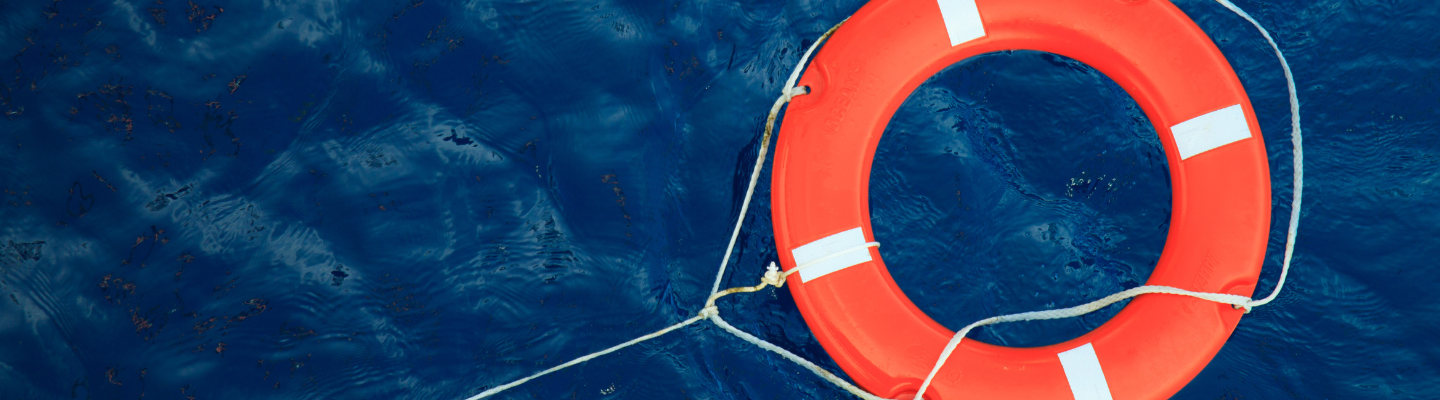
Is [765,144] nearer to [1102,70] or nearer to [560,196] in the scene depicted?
[560,196]

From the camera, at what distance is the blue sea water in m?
1.85

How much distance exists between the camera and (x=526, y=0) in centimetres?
198

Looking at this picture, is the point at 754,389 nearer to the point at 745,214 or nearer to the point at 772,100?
the point at 745,214

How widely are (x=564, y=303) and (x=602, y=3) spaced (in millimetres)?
807

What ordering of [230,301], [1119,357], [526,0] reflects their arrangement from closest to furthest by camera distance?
[1119,357] → [230,301] → [526,0]

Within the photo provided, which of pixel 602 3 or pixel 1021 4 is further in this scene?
pixel 602 3

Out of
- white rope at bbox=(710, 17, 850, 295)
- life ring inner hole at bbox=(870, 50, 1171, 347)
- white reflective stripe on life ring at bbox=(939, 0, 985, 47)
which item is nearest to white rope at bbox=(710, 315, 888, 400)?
white rope at bbox=(710, 17, 850, 295)

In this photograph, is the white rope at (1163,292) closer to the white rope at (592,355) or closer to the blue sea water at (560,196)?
the blue sea water at (560,196)

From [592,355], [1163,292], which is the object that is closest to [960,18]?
[1163,292]

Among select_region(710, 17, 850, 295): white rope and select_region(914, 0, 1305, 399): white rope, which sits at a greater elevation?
select_region(710, 17, 850, 295): white rope

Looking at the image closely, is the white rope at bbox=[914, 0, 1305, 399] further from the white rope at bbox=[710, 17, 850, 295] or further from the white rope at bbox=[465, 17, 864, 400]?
the white rope at bbox=[710, 17, 850, 295]

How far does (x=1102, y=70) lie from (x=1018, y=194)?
374 millimetres

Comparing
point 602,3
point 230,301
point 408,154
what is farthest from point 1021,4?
point 230,301

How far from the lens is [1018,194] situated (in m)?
1.97
